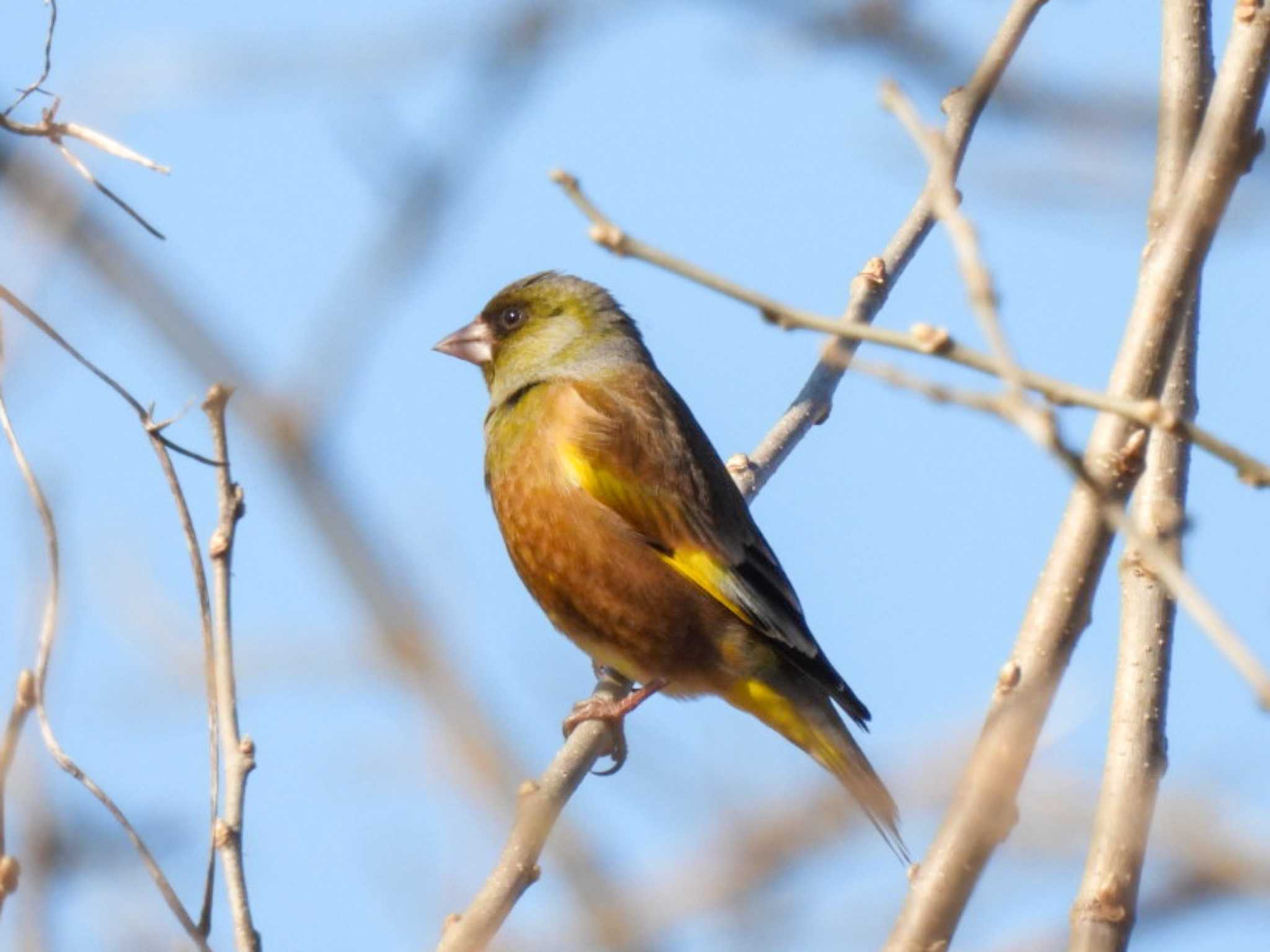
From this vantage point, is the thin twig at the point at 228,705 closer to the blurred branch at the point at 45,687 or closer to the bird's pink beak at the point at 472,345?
the blurred branch at the point at 45,687

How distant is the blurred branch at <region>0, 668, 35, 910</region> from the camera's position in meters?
2.16

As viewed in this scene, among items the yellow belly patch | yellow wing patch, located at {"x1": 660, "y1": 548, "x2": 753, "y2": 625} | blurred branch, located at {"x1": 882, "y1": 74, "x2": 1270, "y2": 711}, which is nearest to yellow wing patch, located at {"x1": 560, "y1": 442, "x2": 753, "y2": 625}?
yellow wing patch, located at {"x1": 660, "y1": 548, "x2": 753, "y2": 625}

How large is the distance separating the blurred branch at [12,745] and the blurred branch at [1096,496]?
1.10 meters

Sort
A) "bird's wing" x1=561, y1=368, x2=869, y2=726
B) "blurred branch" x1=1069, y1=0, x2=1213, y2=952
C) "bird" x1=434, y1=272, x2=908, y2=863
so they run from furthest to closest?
1. "bird's wing" x1=561, y1=368, x2=869, y2=726
2. "bird" x1=434, y1=272, x2=908, y2=863
3. "blurred branch" x1=1069, y1=0, x2=1213, y2=952

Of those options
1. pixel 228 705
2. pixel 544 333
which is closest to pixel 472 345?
pixel 544 333

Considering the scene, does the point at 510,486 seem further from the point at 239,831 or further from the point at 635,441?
the point at 239,831

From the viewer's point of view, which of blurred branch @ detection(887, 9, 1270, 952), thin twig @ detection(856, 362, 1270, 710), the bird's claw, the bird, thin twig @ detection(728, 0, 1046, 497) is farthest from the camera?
the bird

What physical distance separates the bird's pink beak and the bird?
0.52 meters

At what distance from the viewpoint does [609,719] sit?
5176mm

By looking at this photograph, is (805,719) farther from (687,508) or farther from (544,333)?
(544,333)

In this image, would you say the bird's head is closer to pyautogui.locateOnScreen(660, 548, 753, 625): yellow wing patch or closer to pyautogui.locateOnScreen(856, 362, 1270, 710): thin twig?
pyautogui.locateOnScreen(660, 548, 753, 625): yellow wing patch

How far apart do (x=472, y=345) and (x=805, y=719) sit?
213cm

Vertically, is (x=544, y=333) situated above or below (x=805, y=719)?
above

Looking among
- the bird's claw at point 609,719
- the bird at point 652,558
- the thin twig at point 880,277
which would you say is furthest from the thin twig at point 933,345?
the bird at point 652,558
